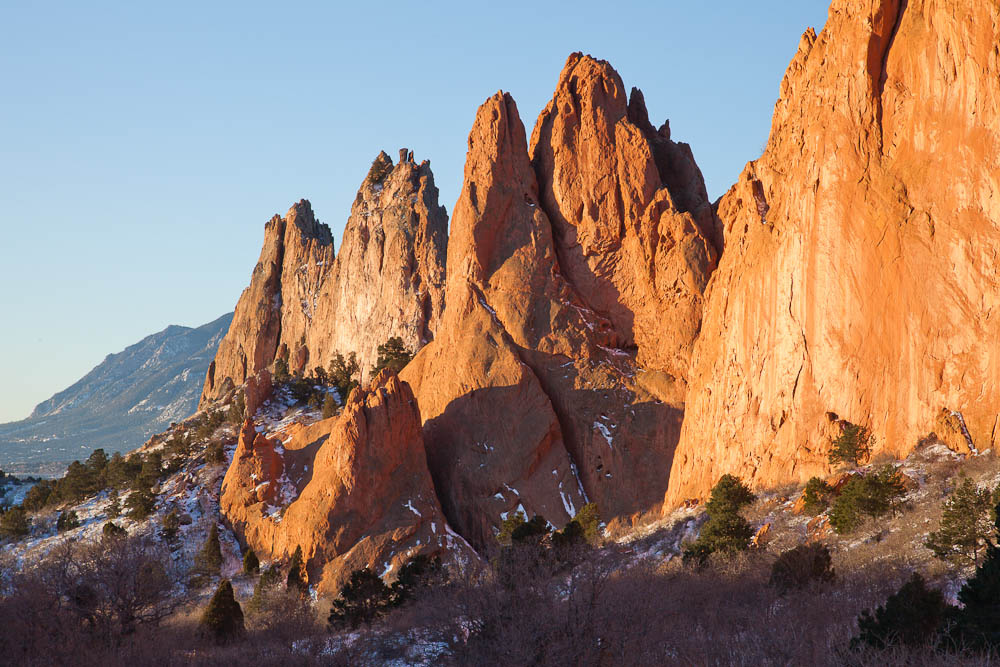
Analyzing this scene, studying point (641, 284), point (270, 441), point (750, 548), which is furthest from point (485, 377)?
point (750, 548)

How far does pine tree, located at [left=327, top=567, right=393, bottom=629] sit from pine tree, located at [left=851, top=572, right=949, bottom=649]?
24.2 metres

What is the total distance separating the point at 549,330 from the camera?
210 ft

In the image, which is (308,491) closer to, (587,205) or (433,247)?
(587,205)

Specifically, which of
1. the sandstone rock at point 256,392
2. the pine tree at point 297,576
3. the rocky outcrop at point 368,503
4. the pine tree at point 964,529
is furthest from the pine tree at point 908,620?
the sandstone rock at point 256,392

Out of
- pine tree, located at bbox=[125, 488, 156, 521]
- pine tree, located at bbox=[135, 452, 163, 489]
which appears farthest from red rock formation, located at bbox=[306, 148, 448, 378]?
pine tree, located at bbox=[125, 488, 156, 521]

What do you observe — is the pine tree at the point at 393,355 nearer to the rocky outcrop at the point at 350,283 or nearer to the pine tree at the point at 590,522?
the rocky outcrop at the point at 350,283

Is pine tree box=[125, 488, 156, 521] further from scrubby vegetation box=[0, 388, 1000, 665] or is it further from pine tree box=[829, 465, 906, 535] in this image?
pine tree box=[829, 465, 906, 535]

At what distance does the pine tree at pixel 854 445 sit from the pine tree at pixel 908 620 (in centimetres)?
1858

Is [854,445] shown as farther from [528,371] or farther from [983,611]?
[528,371]

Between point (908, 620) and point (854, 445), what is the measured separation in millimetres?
20031

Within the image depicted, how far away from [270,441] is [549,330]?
2141cm

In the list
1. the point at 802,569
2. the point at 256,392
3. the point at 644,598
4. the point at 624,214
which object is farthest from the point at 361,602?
the point at 256,392

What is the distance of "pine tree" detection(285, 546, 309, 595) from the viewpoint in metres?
53.6

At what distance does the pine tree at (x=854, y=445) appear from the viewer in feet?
143
